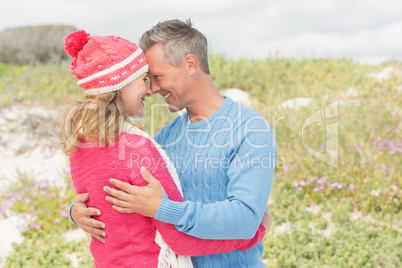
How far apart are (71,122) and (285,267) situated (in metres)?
3.29

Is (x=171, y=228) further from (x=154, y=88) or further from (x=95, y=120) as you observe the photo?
(x=154, y=88)

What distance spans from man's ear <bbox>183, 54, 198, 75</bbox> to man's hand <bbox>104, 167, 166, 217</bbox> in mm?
690

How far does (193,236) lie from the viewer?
78.9 inches

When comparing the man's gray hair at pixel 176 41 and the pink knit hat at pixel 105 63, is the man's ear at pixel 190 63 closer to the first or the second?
the man's gray hair at pixel 176 41

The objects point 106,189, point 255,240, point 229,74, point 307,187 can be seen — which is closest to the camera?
point 106,189

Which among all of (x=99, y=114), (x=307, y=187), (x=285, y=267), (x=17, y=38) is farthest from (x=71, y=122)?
(x=17, y=38)

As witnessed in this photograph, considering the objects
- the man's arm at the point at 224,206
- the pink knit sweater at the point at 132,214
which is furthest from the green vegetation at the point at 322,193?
the man's arm at the point at 224,206

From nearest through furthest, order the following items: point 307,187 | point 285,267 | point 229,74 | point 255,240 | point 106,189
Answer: point 106,189 < point 255,240 < point 285,267 < point 307,187 < point 229,74

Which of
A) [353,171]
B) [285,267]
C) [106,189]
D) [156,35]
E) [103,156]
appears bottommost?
[285,267]

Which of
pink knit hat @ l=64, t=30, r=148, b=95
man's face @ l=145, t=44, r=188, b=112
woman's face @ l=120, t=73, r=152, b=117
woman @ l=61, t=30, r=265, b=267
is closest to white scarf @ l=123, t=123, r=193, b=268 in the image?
woman @ l=61, t=30, r=265, b=267

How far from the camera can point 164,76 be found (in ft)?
7.58

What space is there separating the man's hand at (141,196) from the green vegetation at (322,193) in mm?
1336

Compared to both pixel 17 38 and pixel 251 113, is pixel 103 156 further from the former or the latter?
pixel 17 38

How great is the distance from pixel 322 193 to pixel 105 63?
417 cm
